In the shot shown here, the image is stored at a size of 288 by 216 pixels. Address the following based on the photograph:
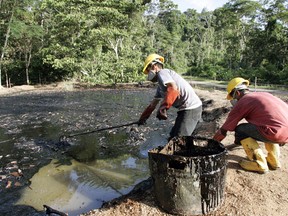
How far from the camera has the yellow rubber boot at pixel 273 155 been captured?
4.63 m

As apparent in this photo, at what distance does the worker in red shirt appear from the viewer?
411cm

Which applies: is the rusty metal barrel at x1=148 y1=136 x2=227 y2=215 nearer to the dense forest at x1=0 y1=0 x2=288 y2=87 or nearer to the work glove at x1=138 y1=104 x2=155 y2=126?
the work glove at x1=138 y1=104 x2=155 y2=126

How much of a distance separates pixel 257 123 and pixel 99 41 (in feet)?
84.7

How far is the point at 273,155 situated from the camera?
4660 mm

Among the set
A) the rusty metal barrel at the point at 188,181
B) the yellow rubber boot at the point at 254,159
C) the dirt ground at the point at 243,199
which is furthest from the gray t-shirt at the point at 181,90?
the dirt ground at the point at 243,199

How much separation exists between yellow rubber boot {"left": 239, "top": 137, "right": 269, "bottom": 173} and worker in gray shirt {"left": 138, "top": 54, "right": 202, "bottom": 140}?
93 cm

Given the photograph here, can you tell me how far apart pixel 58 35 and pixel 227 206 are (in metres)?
28.1

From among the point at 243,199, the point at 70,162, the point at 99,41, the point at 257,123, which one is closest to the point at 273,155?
the point at 257,123

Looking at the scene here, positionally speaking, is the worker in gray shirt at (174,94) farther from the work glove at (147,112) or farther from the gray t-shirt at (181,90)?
the work glove at (147,112)

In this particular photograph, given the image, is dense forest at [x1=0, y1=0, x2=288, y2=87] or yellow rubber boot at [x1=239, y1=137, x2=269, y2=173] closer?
yellow rubber boot at [x1=239, y1=137, x2=269, y2=173]

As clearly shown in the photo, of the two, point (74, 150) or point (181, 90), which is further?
point (74, 150)

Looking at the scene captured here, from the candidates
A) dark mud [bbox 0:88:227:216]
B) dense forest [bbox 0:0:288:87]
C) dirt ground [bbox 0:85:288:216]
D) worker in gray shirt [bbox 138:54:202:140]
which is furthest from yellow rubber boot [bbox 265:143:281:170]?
dense forest [bbox 0:0:288:87]

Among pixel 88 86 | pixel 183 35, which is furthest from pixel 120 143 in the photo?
pixel 183 35

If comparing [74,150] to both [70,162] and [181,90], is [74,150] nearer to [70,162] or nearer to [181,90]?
[70,162]
